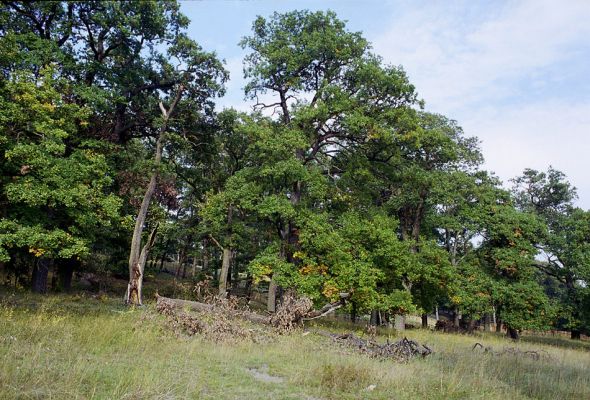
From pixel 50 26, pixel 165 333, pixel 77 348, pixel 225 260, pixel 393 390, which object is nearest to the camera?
pixel 393 390

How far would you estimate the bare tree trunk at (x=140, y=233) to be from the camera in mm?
17047

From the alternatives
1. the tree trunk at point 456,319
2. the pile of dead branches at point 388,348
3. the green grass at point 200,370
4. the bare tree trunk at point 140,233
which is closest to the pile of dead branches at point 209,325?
the green grass at point 200,370

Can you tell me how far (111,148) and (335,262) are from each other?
1139 centimetres

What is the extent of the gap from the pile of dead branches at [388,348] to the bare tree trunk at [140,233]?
9654mm

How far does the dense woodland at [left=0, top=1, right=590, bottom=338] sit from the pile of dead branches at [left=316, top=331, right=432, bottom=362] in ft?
15.1

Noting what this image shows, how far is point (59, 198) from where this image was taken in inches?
531

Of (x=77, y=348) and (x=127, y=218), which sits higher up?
(x=127, y=218)

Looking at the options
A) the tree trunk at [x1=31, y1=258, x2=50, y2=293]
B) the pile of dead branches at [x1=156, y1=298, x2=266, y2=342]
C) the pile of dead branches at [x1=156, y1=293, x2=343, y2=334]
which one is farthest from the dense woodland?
the pile of dead branches at [x1=156, y1=298, x2=266, y2=342]

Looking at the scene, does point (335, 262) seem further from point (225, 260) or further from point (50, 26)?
point (50, 26)

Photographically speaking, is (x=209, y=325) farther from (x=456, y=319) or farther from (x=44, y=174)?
(x=456, y=319)

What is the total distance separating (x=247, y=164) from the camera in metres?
24.3

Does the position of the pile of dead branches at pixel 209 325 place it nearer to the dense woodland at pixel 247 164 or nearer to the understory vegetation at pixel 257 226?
the understory vegetation at pixel 257 226

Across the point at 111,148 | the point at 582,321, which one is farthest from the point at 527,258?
the point at 111,148

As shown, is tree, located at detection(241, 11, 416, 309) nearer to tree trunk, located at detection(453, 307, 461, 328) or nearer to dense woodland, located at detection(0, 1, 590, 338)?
dense woodland, located at detection(0, 1, 590, 338)
